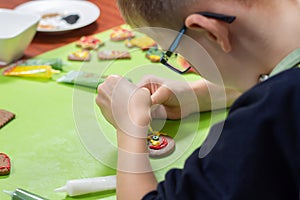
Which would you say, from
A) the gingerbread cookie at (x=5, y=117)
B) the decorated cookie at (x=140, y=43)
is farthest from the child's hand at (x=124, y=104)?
the decorated cookie at (x=140, y=43)

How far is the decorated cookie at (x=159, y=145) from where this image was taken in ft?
2.13

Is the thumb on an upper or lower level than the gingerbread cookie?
upper

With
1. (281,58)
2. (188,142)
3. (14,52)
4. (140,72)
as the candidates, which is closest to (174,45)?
(281,58)

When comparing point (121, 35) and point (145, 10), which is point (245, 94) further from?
point (121, 35)

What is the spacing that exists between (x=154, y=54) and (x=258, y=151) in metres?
0.49

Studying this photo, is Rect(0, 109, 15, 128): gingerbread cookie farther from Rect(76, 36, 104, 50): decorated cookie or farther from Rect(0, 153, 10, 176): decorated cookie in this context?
Rect(76, 36, 104, 50): decorated cookie

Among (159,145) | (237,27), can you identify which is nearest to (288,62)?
(237,27)

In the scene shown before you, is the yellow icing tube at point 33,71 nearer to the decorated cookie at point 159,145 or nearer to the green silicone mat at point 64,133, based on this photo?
the green silicone mat at point 64,133

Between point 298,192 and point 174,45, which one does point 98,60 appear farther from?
point 298,192

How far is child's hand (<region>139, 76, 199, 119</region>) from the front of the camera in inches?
28.3

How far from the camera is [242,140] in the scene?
422mm

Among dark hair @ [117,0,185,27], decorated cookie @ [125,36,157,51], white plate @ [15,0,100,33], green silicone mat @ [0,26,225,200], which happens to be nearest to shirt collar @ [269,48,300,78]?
dark hair @ [117,0,185,27]

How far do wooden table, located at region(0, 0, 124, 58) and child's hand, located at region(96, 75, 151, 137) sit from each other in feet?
0.96

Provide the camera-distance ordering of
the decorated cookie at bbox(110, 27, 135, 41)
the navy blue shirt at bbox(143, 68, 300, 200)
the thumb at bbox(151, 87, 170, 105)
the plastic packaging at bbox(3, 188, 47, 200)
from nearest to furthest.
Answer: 1. the navy blue shirt at bbox(143, 68, 300, 200)
2. the plastic packaging at bbox(3, 188, 47, 200)
3. the thumb at bbox(151, 87, 170, 105)
4. the decorated cookie at bbox(110, 27, 135, 41)
